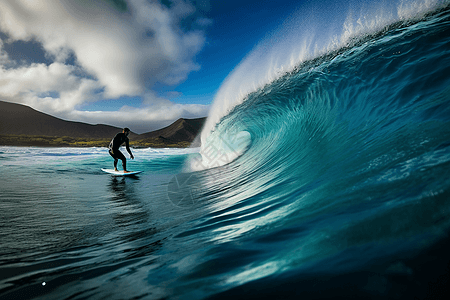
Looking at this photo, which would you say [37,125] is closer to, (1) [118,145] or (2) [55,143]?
(2) [55,143]

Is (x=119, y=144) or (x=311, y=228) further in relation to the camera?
(x=119, y=144)

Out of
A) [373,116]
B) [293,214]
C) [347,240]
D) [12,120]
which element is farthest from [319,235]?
[12,120]

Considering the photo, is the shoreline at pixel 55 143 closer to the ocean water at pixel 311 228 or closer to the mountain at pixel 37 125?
the ocean water at pixel 311 228

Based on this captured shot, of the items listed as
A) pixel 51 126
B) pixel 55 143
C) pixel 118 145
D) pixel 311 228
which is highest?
pixel 51 126

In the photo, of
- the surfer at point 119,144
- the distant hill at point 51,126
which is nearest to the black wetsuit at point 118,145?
the surfer at point 119,144

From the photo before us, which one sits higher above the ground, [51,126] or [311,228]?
[51,126]

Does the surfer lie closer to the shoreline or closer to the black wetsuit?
the black wetsuit

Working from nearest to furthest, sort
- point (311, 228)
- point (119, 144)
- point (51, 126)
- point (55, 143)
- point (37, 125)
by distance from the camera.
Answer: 1. point (311, 228)
2. point (119, 144)
3. point (55, 143)
4. point (37, 125)
5. point (51, 126)

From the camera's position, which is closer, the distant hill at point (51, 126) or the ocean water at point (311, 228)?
the ocean water at point (311, 228)

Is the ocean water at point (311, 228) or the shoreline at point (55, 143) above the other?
the shoreline at point (55, 143)

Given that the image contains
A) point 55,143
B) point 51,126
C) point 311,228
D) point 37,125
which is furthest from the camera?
point 51,126

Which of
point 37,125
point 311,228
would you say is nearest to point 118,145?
point 311,228

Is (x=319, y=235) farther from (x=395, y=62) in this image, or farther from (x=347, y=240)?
(x=395, y=62)

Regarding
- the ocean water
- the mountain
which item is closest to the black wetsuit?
the ocean water
